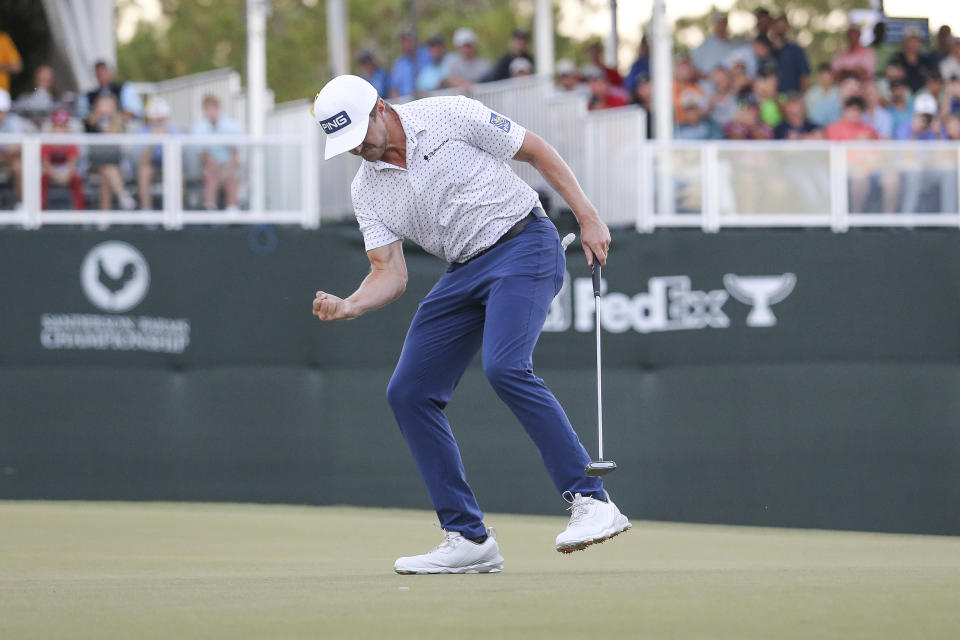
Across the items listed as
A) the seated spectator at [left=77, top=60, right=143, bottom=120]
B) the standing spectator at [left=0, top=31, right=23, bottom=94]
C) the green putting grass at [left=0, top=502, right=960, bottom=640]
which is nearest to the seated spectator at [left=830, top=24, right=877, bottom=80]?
the seated spectator at [left=77, top=60, right=143, bottom=120]

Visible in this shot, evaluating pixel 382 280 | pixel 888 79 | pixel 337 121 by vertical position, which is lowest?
pixel 382 280

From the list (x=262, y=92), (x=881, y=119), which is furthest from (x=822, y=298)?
(x=262, y=92)

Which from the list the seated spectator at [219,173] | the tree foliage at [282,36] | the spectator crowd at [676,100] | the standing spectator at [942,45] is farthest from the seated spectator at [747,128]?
the tree foliage at [282,36]

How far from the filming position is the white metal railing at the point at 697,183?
484 inches

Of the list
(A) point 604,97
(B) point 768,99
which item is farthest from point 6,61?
(B) point 768,99

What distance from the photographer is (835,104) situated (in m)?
14.4

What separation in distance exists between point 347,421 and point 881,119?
5.92 meters

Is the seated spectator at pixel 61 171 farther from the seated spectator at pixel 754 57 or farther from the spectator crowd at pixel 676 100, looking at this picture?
the seated spectator at pixel 754 57

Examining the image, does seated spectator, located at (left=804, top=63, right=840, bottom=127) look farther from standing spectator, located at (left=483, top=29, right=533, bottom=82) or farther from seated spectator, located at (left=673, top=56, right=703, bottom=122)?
standing spectator, located at (left=483, top=29, right=533, bottom=82)

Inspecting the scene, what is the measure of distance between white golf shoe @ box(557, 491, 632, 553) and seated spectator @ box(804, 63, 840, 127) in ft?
29.6

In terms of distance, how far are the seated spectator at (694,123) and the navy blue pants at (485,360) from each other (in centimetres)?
790

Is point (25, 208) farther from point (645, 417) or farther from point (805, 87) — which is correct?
point (805, 87)

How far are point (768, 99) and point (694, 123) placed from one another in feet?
3.21

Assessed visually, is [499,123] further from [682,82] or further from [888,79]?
[888,79]
